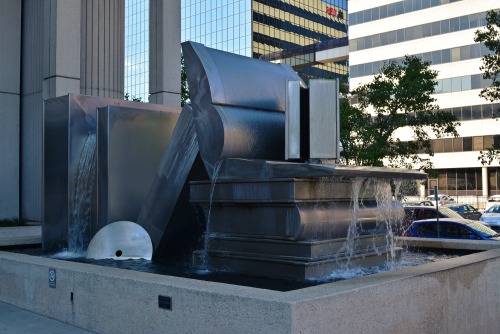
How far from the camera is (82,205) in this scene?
1085 centimetres

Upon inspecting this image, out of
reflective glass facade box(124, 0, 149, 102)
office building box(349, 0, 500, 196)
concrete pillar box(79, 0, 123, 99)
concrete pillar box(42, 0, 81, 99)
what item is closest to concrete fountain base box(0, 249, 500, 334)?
concrete pillar box(42, 0, 81, 99)

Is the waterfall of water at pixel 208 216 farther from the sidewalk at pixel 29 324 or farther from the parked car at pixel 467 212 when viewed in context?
the parked car at pixel 467 212

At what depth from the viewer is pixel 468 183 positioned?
61.9 meters

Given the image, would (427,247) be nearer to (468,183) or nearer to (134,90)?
(468,183)

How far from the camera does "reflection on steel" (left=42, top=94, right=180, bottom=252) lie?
34.0ft

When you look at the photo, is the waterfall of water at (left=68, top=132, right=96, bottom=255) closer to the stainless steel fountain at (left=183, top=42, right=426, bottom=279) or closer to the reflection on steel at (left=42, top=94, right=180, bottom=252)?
the reflection on steel at (left=42, top=94, right=180, bottom=252)

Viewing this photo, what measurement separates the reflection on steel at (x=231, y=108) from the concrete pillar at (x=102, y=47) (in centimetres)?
1148

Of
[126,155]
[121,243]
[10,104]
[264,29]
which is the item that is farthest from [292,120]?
[264,29]

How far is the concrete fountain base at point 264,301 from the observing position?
493cm

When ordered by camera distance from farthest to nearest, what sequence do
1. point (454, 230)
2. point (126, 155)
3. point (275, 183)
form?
point (454, 230) → point (126, 155) → point (275, 183)

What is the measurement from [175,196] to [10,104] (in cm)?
1469

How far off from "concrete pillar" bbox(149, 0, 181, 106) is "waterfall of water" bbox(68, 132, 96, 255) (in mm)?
9124

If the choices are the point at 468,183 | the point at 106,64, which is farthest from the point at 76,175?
the point at 468,183

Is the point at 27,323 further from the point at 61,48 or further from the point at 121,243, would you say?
the point at 61,48
